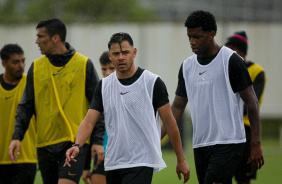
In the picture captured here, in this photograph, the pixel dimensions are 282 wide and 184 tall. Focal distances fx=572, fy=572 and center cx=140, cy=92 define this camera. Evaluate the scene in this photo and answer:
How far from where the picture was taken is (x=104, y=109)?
5.91 meters

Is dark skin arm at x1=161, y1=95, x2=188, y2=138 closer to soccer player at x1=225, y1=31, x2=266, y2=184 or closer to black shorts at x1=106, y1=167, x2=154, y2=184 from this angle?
black shorts at x1=106, y1=167, x2=154, y2=184

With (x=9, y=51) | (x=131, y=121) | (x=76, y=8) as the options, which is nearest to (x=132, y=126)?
(x=131, y=121)

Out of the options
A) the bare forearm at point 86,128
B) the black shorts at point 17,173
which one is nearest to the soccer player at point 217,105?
the bare forearm at point 86,128

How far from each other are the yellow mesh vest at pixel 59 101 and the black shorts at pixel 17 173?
144 cm

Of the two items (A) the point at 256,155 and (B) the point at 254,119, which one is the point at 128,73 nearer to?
(B) the point at 254,119

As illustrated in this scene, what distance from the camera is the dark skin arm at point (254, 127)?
20.0ft

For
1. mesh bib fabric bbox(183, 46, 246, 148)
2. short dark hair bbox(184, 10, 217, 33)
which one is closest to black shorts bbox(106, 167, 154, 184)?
mesh bib fabric bbox(183, 46, 246, 148)

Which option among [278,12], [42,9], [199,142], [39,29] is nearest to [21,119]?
[39,29]

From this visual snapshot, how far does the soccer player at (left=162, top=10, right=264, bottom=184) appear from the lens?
6098mm

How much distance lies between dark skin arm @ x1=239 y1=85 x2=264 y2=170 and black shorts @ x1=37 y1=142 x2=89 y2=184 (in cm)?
200

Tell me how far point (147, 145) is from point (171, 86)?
22420 mm

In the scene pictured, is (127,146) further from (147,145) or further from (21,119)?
(21,119)

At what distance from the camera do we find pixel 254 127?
618 cm

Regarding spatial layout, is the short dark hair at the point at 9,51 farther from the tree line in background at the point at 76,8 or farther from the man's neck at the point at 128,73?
the tree line in background at the point at 76,8
